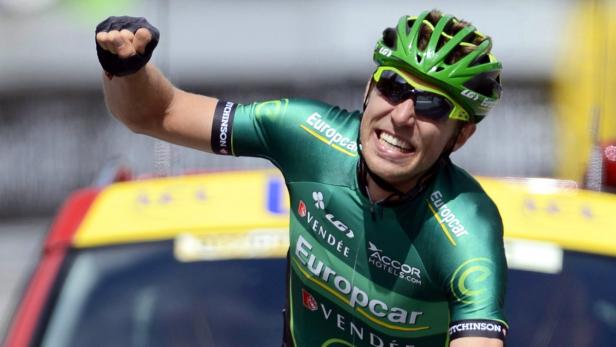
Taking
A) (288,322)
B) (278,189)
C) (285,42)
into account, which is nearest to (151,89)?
(288,322)

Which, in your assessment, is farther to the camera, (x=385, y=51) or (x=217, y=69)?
(x=217, y=69)

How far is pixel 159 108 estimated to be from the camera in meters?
3.17

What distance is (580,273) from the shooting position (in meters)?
3.72

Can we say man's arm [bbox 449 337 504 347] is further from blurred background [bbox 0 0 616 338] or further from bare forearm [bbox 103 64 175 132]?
blurred background [bbox 0 0 616 338]

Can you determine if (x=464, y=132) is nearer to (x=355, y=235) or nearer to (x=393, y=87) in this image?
(x=393, y=87)

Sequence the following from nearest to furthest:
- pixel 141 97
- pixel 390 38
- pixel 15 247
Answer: pixel 390 38 → pixel 141 97 → pixel 15 247

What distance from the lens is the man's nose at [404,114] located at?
2879 millimetres

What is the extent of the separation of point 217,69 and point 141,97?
23.1 ft

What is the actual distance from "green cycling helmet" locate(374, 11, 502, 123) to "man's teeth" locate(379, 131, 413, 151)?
149 mm

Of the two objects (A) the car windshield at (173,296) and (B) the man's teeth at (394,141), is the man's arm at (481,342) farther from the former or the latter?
(A) the car windshield at (173,296)

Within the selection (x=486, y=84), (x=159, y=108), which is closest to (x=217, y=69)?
(x=159, y=108)

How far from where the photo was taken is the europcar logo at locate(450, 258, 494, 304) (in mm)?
2781

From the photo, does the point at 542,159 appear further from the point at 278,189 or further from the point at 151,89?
the point at 151,89

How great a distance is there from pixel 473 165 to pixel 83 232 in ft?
22.5
